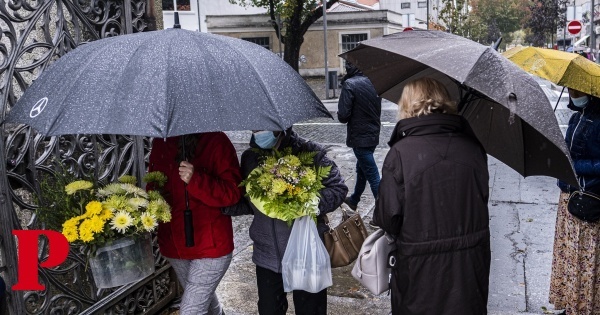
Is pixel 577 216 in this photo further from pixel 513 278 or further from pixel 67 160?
pixel 67 160

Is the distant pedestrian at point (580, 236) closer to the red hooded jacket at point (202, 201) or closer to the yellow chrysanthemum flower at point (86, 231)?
the red hooded jacket at point (202, 201)

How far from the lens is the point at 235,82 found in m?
2.63

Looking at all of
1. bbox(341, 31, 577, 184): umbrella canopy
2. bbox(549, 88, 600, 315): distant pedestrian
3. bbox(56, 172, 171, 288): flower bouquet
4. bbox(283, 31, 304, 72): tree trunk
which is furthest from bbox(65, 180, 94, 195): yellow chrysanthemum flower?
bbox(283, 31, 304, 72): tree trunk

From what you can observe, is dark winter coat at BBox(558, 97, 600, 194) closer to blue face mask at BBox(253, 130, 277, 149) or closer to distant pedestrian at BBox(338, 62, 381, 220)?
blue face mask at BBox(253, 130, 277, 149)

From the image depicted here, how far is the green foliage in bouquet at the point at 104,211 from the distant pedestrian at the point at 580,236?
8.99 ft

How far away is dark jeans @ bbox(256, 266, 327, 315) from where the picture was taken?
3.32 meters

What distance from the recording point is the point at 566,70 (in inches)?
140

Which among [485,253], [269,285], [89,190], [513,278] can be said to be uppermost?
[89,190]

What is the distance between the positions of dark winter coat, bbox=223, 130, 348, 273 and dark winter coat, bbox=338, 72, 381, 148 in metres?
3.47

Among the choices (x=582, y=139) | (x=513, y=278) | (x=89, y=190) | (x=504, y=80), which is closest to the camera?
(x=504, y=80)

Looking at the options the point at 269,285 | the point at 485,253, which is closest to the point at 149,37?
the point at 269,285

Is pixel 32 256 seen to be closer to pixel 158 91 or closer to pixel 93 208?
pixel 93 208

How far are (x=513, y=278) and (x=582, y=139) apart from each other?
173 centimetres

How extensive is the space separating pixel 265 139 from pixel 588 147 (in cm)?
220
